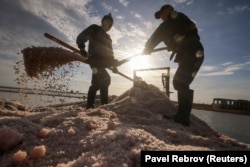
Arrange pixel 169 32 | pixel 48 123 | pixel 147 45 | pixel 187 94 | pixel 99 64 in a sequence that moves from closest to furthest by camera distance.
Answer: pixel 48 123, pixel 187 94, pixel 169 32, pixel 147 45, pixel 99 64

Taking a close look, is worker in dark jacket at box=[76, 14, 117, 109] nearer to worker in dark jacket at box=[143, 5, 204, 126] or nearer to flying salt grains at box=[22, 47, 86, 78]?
flying salt grains at box=[22, 47, 86, 78]

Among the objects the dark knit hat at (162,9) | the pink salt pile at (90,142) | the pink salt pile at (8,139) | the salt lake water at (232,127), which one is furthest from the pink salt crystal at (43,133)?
the salt lake water at (232,127)

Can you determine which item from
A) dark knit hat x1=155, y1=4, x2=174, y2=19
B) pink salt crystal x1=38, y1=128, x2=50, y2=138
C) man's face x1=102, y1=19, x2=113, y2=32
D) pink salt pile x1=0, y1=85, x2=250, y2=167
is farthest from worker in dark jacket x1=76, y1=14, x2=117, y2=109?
pink salt crystal x1=38, y1=128, x2=50, y2=138

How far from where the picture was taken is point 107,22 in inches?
259

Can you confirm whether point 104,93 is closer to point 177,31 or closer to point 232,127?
point 177,31

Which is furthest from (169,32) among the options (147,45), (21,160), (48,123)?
(21,160)

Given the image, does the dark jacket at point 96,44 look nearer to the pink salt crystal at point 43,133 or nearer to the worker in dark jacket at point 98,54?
the worker in dark jacket at point 98,54

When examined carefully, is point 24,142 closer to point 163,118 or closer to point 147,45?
point 163,118

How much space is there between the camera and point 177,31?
5156 millimetres

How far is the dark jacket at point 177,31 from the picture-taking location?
507 cm

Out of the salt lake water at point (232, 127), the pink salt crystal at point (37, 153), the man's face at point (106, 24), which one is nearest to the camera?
the pink salt crystal at point (37, 153)

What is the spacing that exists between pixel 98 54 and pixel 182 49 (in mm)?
A: 2343

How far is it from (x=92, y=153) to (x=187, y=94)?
10.3ft

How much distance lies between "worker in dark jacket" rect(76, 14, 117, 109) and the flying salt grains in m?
0.69
